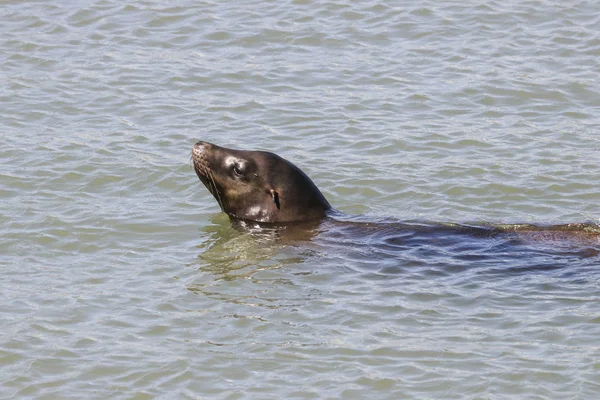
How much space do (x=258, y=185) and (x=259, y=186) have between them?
0.04 feet

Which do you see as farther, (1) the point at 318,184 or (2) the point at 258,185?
(1) the point at 318,184

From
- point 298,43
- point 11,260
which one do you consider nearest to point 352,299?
point 11,260

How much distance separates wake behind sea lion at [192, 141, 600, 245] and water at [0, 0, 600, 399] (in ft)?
1.03

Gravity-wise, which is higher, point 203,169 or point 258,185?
point 203,169

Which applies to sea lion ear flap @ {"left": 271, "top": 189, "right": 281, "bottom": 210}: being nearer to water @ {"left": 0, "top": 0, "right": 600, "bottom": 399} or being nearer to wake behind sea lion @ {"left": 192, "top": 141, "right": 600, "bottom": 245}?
wake behind sea lion @ {"left": 192, "top": 141, "right": 600, "bottom": 245}

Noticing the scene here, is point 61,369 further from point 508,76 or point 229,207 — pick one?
point 508,76

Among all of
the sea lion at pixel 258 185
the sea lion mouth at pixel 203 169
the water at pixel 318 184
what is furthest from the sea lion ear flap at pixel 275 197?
the sea lion mouth at pixel 203 169

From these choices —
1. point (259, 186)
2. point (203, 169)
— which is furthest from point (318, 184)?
point (203, 169)

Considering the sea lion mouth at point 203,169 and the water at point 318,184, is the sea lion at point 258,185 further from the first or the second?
the water at point 318,184

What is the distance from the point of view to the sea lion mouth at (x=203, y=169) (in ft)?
38.7

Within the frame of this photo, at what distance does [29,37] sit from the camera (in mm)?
16703

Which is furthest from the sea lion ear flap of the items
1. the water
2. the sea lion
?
the water

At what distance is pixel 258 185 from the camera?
11711mm

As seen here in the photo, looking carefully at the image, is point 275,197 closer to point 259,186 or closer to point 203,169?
point 259,186
